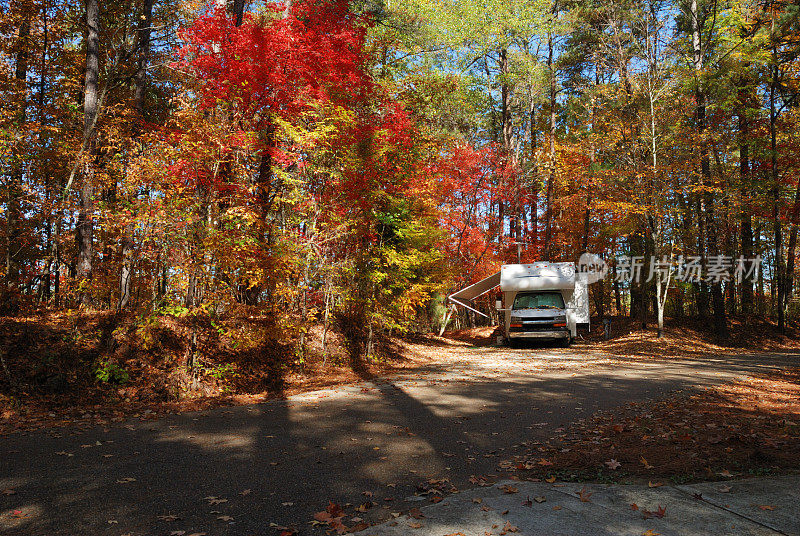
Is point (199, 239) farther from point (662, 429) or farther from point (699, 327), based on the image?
point (699, 327)

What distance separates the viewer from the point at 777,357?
14562mm

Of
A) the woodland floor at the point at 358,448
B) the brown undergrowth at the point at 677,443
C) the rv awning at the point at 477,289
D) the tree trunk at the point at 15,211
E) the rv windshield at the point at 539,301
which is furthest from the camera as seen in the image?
the rv awning at the point at 477,289

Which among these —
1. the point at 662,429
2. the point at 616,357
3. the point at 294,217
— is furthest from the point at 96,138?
the point at 616,357

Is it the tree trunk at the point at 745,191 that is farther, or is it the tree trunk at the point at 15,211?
the tree trunk at the point at 745,191

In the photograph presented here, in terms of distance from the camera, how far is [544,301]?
60.9ft

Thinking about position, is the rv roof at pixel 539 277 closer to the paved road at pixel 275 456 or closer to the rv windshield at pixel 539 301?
the rv windshield at pixel 539 301

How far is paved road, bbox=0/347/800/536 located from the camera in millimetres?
3441

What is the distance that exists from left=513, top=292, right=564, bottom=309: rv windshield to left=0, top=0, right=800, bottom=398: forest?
133 inches

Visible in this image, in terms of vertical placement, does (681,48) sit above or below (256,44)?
above

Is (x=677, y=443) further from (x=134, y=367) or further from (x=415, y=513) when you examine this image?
(x=134, y=367)

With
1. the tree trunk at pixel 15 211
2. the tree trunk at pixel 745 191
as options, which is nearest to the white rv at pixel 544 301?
the tree trunk at pixel 745 191

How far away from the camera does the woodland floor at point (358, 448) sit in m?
3.57

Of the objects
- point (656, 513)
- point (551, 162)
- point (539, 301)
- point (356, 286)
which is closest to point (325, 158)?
point (356, 286)

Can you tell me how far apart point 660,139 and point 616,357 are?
962 centimetres
